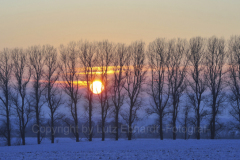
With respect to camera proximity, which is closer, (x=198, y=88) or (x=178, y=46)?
(x=198, y=88)

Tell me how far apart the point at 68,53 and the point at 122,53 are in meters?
9.16

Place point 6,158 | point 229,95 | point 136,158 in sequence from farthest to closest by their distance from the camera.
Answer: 1. point 229,95
2. point 6,158
3. point 136,158

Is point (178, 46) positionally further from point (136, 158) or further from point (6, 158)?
point (6, 158)

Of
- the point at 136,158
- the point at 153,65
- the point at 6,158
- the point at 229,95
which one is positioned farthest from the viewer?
the point at 153,65

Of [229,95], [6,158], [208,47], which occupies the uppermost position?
[208,47]

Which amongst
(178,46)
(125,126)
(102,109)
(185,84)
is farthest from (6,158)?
(178,46)

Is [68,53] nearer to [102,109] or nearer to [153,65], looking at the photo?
[102,109]

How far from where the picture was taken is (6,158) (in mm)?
20219

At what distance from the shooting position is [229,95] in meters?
36.4

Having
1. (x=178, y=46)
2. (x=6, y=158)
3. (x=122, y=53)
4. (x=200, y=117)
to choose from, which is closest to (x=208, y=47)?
(x=178, y=46)

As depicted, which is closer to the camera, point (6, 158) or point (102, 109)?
point (6, 158)

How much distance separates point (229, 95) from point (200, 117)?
223 inches

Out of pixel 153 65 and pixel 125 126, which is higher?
pixel 153 65

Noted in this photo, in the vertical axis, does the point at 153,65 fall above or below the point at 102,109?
above
